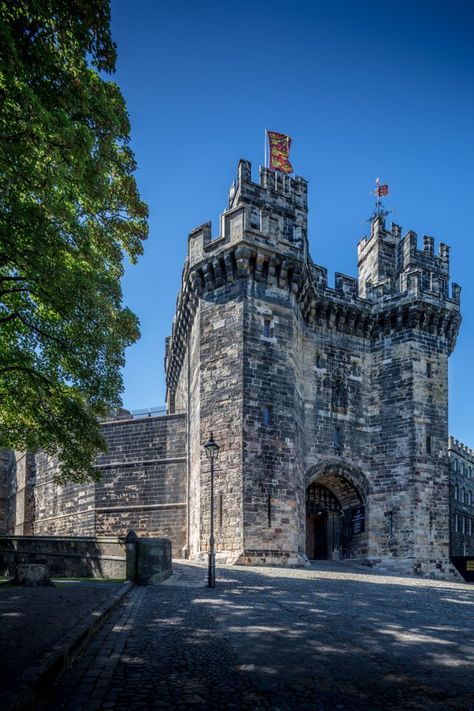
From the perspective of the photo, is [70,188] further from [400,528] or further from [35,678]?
[400,528]

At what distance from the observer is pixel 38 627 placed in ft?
21.7

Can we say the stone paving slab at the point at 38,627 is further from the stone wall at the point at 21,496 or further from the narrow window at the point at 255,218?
the stone wall at the point at 21,496

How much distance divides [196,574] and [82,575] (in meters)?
3.25

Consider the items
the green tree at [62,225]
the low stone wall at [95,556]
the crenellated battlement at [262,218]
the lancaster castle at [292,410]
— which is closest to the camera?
the green tree at [62,225]

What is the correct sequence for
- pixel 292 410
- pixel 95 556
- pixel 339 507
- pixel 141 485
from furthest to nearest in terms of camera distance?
pixel 339 507
pixel 141 485
pixel 292 410
pixel 95 556

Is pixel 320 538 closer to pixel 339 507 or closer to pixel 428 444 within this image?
pixel 339 507

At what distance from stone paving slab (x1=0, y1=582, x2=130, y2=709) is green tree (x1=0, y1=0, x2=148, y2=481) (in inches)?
179

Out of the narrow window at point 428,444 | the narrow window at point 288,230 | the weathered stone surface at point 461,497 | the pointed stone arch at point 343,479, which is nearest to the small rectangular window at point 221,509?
the pointed stone arch at point 343,479

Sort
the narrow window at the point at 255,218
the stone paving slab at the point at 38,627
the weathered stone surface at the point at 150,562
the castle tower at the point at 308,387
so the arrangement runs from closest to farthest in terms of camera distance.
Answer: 1. the stone paving slab at the point at 38,627
2. the weathered stone surface at the point at 150,562
3. the castle tower at the point at 308,387
4. the narrow window at the point at 255,218

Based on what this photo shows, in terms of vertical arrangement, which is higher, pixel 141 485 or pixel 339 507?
pixel 141 485

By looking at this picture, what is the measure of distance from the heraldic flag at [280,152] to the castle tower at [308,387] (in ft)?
3.14

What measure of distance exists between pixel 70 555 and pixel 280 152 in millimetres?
20119

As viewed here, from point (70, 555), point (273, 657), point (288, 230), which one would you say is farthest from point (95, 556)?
point (288, 230)

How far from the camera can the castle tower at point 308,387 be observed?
20.9m
